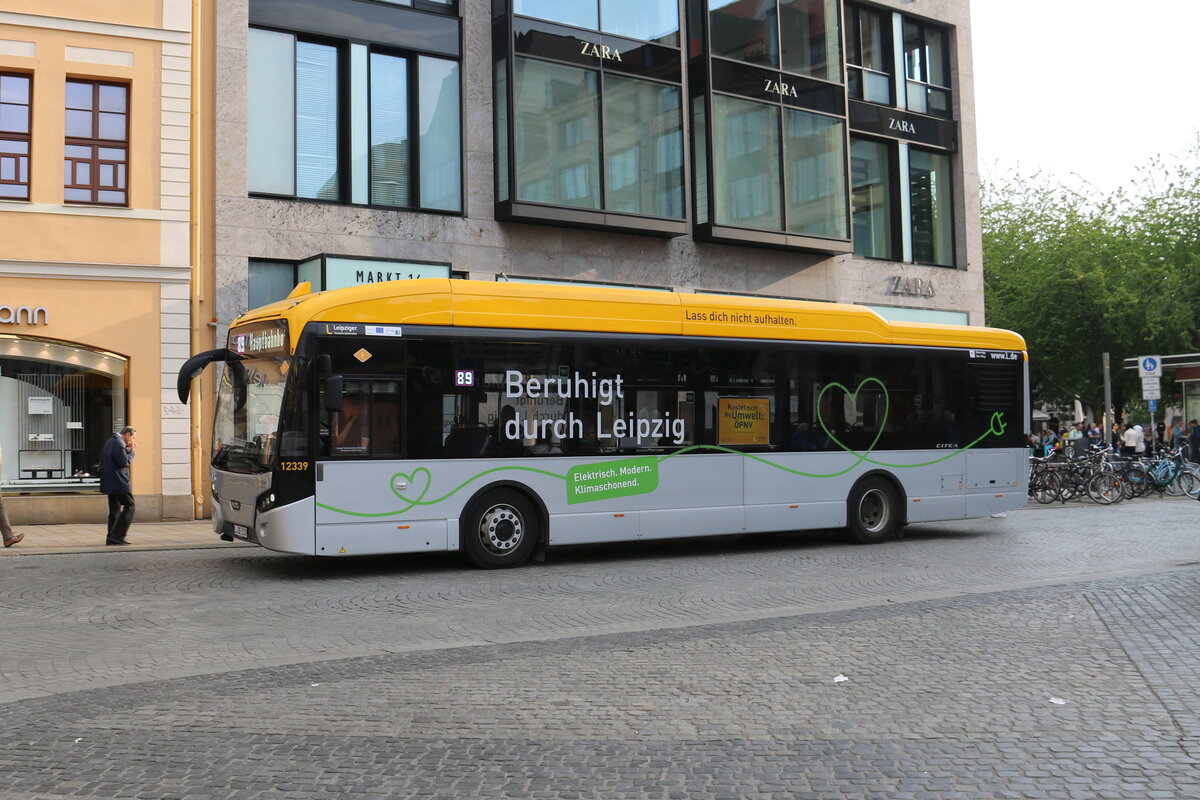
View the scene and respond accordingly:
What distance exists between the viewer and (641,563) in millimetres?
13180

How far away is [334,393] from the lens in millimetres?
11195

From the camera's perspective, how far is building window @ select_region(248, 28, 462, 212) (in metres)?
19.6

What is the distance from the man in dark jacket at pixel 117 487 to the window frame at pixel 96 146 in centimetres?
505

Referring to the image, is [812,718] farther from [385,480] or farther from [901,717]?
[385,480]

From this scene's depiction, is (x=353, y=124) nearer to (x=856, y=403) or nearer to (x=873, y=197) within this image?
(x=856, y=403)

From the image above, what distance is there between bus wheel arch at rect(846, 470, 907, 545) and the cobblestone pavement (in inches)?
113

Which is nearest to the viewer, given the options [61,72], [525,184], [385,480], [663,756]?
[663,756]

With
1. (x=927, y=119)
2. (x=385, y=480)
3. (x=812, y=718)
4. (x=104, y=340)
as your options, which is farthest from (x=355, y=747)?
(x=927, y=119)

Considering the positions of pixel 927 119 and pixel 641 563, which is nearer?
A: pixel 641 563

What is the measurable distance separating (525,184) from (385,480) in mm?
10880

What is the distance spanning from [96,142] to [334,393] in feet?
33.1

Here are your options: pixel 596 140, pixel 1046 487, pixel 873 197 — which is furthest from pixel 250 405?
pixel 873 197

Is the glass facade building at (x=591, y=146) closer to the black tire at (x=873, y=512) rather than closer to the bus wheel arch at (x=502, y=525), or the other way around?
the bus wheel arch at (x=502, y=525)

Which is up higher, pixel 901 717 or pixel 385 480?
pixel 385 480
